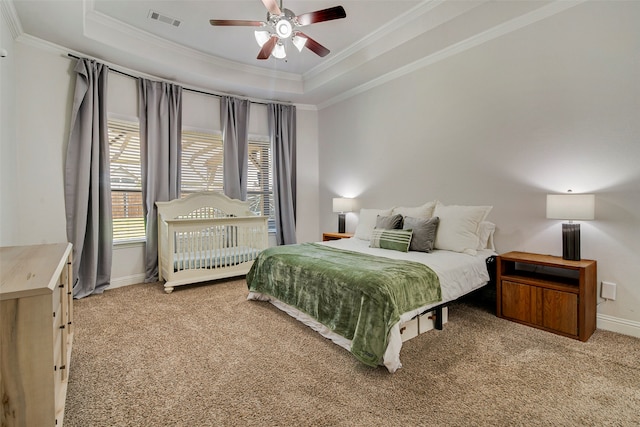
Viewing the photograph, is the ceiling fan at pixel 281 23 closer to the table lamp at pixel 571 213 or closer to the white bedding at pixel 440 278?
the white bedding at pixel 440 278

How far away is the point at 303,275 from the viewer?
2381 millimetres

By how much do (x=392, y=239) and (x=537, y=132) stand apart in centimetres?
163

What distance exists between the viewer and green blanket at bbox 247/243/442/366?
1.76 metres

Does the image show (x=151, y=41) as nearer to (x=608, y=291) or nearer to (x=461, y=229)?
(x=461, y=229)

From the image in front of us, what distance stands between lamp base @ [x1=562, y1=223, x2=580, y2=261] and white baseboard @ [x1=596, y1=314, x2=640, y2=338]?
1.75 ft

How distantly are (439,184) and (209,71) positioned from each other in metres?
3.29

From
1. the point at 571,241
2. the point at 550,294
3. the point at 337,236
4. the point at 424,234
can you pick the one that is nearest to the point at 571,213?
the point at 571,241

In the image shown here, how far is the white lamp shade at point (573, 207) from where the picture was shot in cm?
218

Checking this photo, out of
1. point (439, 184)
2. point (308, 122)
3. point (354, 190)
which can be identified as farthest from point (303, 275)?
point (308, 122)

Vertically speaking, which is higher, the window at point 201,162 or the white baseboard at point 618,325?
the window at point 201,162

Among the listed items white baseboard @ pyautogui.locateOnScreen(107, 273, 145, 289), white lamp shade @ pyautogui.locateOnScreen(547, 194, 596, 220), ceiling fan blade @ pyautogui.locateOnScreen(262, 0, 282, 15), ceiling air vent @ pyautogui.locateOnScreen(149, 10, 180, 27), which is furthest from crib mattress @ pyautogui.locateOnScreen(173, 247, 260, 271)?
white lamp shade @ pyautogui.locateOnScreen(547, 194, 596, 220)

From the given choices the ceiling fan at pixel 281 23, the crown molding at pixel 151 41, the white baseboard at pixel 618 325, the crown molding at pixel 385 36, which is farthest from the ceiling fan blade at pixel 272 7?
the white baseboard at pixel 618 325

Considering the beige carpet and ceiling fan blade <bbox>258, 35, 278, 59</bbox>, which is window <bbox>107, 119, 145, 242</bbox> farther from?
ceiling fan blade <bbox>258, 35, 278, 59</bbox>

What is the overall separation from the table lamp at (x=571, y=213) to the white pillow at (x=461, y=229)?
564mm
